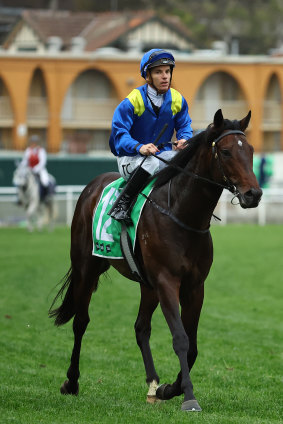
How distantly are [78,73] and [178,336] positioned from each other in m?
39.1

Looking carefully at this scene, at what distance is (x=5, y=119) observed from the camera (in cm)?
4378

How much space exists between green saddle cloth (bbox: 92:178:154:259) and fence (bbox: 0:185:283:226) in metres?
15.9

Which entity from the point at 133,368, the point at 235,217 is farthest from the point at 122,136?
the point at 235,217

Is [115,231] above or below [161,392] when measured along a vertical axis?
above

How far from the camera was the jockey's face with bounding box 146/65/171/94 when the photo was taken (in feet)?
20.9

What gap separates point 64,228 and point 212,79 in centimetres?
2602

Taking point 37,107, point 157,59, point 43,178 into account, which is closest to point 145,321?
point 157,59

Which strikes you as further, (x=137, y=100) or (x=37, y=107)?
(x=37, y=107)

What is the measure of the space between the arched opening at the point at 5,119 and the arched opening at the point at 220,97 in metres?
9.05

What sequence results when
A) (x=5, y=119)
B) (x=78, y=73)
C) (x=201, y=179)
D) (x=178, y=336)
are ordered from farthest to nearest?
(x=78, y=73) → (x=5, y=119) → (x=201, y=179) → (x=178, y=336)

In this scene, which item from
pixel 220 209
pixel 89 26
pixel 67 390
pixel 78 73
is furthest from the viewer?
pixel 89 26

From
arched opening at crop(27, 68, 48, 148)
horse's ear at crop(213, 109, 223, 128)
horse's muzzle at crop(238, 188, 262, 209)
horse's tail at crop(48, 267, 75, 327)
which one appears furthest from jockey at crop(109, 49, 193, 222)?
arched opening at crop(27, 68, 48, 148)

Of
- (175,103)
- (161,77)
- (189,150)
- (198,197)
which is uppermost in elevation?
(161,77)

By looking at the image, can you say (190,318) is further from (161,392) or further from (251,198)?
(251,198)
